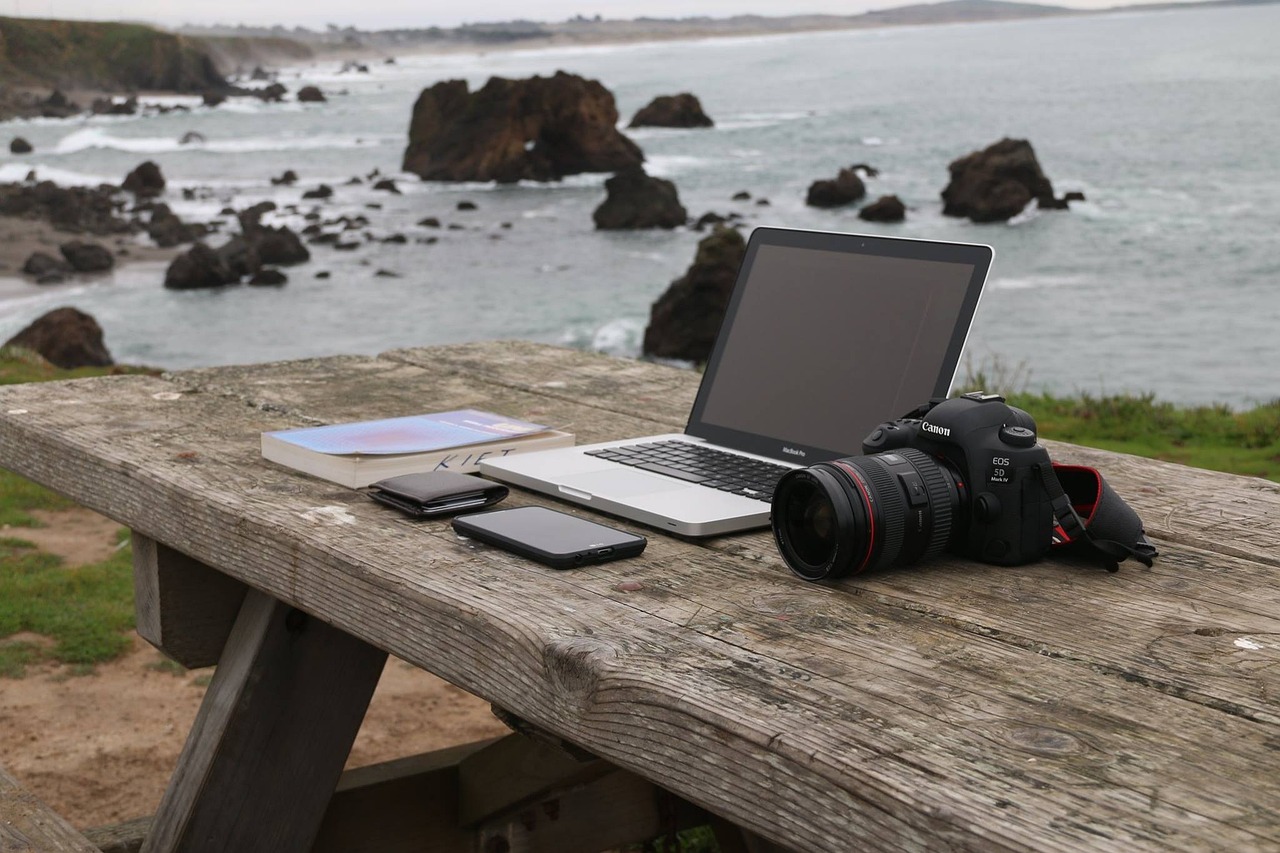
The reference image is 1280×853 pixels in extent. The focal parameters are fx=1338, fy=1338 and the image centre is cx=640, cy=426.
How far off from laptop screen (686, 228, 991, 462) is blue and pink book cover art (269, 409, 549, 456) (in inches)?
13.7

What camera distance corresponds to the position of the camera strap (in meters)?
1.64

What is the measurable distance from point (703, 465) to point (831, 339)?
290 millimetres

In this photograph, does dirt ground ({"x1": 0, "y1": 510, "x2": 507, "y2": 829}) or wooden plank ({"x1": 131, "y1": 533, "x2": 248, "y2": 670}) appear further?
dirt ground ({"x1": 0, "y1": 510, "x2": 507, "y2": 829})

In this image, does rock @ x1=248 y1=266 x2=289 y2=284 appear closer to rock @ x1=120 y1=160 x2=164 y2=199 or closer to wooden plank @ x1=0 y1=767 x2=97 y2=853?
rock @ x1=120 y1=160 x2=164 y2=199

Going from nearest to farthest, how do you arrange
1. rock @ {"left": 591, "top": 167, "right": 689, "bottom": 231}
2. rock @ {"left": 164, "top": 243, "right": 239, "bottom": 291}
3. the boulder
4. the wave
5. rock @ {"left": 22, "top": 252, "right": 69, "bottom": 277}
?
the boulder
rock @ {"left": 164, "top": 243, "right": 239, "bottom": 291}
rock @ {"left": 22, "top": 252, "right": 69, "bottom": 277}
rock @ {"left": 591, "top": 167, "right": 689, "bottom": 231}
the wave

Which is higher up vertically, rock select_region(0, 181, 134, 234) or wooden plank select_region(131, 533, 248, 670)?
wooden plank select_region(131, 533, 248, 670)

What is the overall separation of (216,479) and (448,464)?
36 cm

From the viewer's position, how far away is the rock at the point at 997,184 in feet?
102

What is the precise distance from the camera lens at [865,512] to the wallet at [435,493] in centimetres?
49

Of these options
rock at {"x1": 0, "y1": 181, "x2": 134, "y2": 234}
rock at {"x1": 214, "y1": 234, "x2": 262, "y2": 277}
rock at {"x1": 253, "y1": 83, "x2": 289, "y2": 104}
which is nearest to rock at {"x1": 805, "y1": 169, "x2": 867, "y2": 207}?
rock at {"x1": 214, "y1": 234, "x2": 262, "y2": 277}

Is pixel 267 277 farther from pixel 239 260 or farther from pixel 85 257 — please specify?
pixel 85 257

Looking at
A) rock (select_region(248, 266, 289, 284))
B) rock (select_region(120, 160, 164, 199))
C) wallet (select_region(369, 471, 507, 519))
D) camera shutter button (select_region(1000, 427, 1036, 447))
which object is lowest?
rock (select_region(120, 160, 164, 199))

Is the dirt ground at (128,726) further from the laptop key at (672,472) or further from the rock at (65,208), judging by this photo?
the rock at (65,208)

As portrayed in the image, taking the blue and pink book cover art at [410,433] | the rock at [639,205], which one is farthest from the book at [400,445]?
the rock at [639,205]
